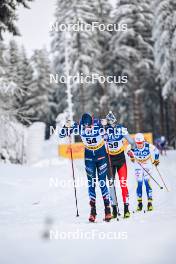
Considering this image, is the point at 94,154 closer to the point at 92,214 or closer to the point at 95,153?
the point at 95,153

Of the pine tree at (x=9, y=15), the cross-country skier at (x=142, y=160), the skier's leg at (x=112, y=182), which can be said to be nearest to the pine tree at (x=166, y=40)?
the pine tree at (x=9, y=15)

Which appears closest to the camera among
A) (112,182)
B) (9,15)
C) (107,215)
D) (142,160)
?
(107,215)

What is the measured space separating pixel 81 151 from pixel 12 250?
63.8 ft

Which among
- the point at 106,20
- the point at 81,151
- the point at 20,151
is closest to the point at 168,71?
the point at 106,20

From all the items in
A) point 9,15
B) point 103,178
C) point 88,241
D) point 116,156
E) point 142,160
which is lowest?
point 88,241

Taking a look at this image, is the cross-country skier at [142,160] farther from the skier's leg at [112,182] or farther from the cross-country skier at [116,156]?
the skier's leg at [112,182]

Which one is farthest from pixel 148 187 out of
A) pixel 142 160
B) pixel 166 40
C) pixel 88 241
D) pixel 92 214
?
pixel 166 40

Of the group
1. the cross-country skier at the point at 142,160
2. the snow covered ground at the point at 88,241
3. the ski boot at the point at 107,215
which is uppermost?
the cross-country skier at the point at 142,160

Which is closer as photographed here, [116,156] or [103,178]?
[103,178]

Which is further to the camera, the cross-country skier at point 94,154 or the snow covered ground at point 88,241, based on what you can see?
Answer: the cross-country skier at point 94,154

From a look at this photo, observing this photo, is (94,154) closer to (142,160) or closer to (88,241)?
(142,160)

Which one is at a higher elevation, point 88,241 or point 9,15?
point 9,15

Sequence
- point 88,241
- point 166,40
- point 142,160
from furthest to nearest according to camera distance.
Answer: point 166,40, point 142,160, point 88,241

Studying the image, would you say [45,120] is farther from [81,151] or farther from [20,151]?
[20,151]
